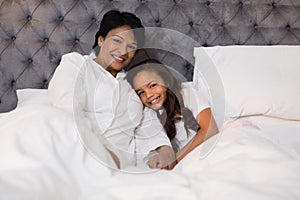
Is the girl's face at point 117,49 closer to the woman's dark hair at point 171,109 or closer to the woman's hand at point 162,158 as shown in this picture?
the woman's dark hair at point 171,109

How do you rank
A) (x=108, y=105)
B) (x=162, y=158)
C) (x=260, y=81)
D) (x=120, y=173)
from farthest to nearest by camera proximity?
(x=260, y=81) < (x=108, y=105) < (x=162, y=158) < (x=120, y=173)

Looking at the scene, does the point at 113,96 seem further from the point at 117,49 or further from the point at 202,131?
the point at 202,131

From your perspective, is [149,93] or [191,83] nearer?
[149,93]

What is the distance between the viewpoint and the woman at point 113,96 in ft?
4.03

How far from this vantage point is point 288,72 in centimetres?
145

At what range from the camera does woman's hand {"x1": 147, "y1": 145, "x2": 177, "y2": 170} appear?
1.15 metres

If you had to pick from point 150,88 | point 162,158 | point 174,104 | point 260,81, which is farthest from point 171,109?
point 260,81

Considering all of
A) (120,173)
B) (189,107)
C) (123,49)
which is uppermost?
(123,49)

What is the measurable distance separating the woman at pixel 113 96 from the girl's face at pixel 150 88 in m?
0.03

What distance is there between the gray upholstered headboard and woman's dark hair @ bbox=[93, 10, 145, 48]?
13 cm

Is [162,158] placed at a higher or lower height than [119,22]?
lower

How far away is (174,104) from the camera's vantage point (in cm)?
134

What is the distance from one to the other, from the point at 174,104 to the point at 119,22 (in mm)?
410

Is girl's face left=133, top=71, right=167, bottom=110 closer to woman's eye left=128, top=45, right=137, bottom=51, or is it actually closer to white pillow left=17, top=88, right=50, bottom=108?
woman's eye left=128, top=45, right=137, bottom=51
